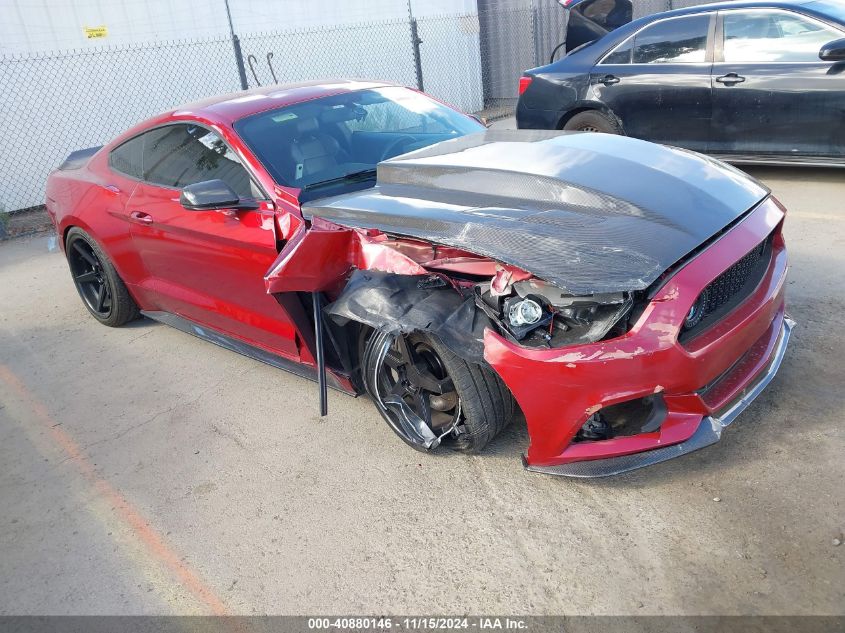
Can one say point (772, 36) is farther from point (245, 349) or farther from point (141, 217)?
point (141, 217)

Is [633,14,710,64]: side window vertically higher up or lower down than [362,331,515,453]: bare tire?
higher up

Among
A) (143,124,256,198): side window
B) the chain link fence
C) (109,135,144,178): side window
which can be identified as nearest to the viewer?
(143,124,256,198): side window

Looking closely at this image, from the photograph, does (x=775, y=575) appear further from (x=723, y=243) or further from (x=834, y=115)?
(x=834, y=115)

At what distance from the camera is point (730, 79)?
249 inches

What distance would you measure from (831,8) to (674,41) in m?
1.27

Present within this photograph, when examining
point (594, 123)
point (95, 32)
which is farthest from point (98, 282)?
point (95, 32)

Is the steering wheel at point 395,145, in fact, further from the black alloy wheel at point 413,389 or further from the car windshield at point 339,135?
the black alloy wheel at point 413,389

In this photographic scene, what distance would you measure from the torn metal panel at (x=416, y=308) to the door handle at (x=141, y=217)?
1.74 meters

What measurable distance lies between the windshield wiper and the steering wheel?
162 mm

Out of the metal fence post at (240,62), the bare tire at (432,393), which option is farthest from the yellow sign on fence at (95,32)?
the bare tire at (432,393)

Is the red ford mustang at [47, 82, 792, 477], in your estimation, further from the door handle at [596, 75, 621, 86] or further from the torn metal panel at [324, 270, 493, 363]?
the door handle at [596, 75, 621, 86]

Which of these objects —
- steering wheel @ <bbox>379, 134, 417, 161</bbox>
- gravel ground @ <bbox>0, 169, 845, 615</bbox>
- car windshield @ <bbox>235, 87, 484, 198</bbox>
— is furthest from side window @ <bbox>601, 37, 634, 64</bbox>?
steering wheel @ <bbox>379, 134, 417, 161</bbox>

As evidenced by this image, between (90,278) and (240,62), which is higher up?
(240,62)

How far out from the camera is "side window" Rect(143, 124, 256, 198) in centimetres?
385
